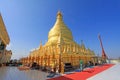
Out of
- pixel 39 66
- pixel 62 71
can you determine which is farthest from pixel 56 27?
pixel 62 71

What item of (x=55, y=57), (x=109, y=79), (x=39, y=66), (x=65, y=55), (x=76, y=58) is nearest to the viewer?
(x=109, y=79)

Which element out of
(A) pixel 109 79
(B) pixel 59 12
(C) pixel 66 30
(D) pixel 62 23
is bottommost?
(A) pixel 109 79

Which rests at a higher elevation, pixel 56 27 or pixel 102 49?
pixel 56 27

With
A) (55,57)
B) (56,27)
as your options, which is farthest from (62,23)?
(55,57)

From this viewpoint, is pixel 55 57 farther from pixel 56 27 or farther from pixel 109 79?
pixel 56 27

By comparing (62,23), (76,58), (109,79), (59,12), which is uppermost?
(59,12)

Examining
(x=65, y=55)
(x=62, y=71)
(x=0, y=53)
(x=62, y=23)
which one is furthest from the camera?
(x=62, y=23)

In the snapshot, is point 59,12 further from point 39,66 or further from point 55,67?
point 55,67

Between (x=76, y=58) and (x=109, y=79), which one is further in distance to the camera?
(x=76, y=58)

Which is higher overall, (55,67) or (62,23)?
(62,23)

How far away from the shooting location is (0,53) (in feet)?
92.1

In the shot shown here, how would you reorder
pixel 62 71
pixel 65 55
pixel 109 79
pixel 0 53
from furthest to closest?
pixel 0 53, pixel 65 55, pixel 62 71, pixel 109 79

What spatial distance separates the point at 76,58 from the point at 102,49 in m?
17.0

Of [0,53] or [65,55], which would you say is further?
[0,53]
